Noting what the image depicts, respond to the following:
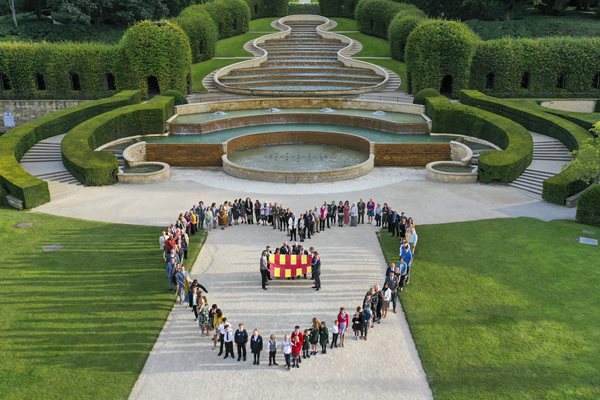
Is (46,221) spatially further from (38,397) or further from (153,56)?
(153,56)

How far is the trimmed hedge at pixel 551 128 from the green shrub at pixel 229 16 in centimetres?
3313

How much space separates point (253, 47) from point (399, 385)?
174ft

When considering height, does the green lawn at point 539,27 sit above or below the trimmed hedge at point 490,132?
above

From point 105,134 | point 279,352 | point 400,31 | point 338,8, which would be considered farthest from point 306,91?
point 338,8

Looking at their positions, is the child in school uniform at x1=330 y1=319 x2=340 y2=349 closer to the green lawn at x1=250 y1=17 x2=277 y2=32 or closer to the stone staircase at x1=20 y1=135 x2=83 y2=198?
the stone staircase at x1=20 y1=135 x2=83 y2=198

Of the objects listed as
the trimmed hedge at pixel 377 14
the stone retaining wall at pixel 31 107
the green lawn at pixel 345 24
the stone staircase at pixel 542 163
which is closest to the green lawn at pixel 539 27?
the trimmed hedge at pixel 377 14

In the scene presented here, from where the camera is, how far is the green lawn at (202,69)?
1993 inches

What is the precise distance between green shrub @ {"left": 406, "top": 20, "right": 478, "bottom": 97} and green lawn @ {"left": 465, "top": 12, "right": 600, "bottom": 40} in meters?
12.6

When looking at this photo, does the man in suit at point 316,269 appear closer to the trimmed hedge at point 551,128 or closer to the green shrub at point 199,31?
the trimmed hedge at point 551,128

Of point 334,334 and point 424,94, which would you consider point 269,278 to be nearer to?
point 334,334

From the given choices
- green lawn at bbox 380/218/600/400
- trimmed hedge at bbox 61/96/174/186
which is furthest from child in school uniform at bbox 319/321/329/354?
trimmed hedge at bbox 61/96/174/186

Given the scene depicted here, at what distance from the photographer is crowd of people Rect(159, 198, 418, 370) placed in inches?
589

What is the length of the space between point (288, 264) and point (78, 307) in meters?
6.99

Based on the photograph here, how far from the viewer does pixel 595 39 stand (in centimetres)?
4725
